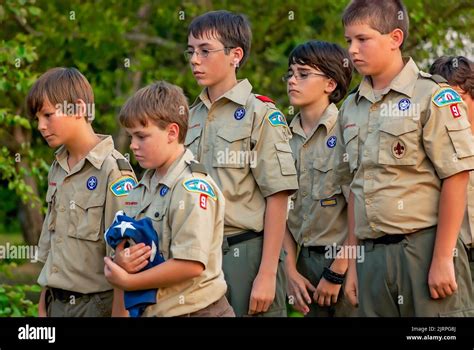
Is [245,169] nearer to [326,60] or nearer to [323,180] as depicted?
[323,180]

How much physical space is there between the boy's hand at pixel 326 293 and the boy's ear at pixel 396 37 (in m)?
1.21

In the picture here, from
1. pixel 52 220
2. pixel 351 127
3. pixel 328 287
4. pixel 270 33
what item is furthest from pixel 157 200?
pixel 270 33

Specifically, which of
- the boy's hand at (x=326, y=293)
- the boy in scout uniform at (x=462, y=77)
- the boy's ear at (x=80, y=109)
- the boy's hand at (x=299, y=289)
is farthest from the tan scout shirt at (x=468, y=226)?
the boy's ear at (x=80, y=109)

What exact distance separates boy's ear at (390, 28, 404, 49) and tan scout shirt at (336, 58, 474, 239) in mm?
156

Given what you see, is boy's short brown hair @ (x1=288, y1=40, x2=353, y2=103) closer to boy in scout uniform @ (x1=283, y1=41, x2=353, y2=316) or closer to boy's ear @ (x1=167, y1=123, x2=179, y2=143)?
boy in scout uniform @ (x1=283, y1=41, x2=353, y2=316)

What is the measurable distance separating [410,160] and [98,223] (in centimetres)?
131

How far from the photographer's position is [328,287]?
5348mm

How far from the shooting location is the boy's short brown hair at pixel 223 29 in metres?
5.16

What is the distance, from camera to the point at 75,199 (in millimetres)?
4773

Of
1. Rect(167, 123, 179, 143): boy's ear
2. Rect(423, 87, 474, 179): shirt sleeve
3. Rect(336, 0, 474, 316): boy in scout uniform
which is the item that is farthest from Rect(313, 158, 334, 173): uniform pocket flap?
Rect(167, 123, 179, 143): boy's ear

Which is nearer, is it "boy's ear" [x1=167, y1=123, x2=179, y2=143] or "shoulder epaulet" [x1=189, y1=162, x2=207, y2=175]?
"shoulder epaulet" [x1=189, y1=162, x2=207, y2=175]

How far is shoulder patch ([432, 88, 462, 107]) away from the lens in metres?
4.57

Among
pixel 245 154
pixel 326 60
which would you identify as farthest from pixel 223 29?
pixel 326 60
